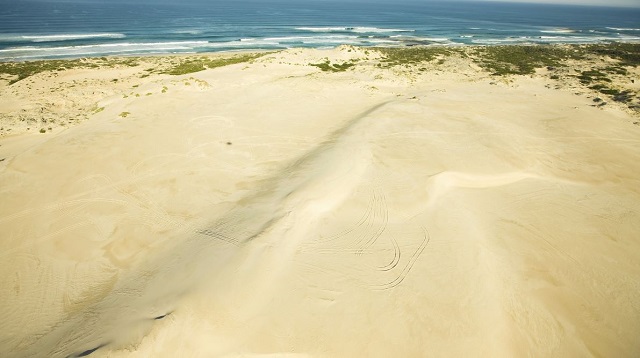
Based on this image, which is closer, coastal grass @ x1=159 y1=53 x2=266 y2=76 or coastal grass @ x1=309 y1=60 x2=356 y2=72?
coastal grass @ x1=159 y1=53 x2=266 y2=76

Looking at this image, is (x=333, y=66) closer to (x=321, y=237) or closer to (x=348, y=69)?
(x=348, y=69)

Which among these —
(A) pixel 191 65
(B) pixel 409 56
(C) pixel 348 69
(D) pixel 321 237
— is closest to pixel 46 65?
(A) pixel 191 65

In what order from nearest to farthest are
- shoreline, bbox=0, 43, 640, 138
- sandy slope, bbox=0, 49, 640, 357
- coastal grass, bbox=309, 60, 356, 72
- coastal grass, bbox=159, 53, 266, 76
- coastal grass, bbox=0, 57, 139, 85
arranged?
sandy slope, bbox=0, 49, 640, 357 → shoreline, bbox=0, 43, 640, 138 → coastal grass, bbox=0, 57, 139, 85 → coastal grass, bbox=159, 53, 266, 76 → coastal grass, bbox=309, 60, 356, 72

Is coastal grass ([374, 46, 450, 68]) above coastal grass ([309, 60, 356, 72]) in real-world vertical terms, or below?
above

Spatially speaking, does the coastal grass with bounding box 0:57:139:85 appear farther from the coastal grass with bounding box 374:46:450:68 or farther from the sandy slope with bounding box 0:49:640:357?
the coastal grass with bounding box 374:46:450:68

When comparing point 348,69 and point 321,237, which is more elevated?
point 348,69

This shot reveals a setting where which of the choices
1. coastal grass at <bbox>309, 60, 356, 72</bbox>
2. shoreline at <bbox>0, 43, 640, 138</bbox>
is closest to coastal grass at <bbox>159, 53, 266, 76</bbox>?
shoreline at <bbox>0, 43, 640, 138</bbox>

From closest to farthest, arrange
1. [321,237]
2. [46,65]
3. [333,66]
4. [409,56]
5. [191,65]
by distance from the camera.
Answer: [321,237], [46,65], [333,66], [191,65], [409,56]

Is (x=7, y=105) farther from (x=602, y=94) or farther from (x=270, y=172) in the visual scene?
(x=602, y=94)

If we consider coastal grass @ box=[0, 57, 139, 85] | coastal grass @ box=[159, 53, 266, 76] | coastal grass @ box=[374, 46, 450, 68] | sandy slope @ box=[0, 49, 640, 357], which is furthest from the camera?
coastal grass @ box=[374, 46, 450, 68]

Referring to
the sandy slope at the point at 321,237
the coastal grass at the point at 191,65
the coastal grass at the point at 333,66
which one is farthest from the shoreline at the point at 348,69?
the sandy slope at the point at 321,237
